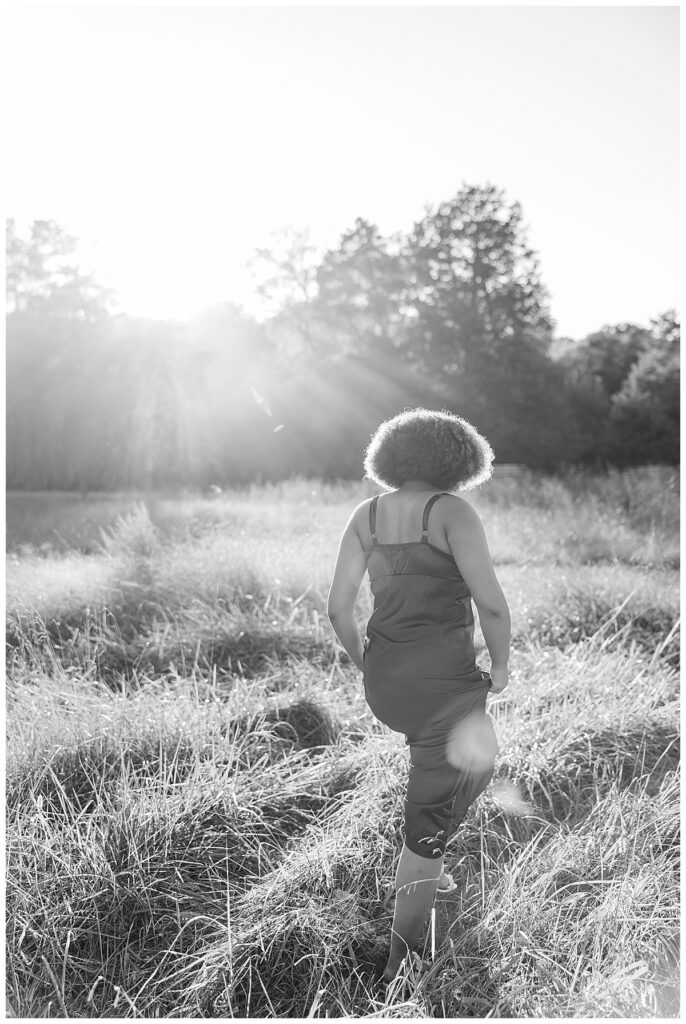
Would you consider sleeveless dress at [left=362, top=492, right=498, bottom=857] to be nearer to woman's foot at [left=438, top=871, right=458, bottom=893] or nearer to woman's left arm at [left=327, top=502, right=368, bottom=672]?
woman's left arm at [left=327, top=502, right=368, bottom=672]

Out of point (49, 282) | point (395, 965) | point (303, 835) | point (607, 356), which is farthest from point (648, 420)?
point (395, 965)

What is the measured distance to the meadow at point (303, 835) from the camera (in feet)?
7.38

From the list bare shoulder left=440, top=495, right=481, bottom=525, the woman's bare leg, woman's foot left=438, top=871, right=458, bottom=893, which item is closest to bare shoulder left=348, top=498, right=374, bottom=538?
bare shoulder left=440, top=495, right=481, bottom=525

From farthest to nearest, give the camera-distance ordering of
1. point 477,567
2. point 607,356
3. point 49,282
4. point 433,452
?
point 607,356
point 49,282
point 433,452
point 477,567

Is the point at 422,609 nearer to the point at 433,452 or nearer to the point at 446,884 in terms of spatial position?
the point at 433,452

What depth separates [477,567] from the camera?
85.7 inches

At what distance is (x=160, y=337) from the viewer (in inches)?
812

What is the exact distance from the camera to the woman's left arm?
238 centimetres

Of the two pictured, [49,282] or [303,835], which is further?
[49,282]

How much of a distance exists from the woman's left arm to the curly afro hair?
0.18 metres

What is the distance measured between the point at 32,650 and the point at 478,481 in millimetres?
2926

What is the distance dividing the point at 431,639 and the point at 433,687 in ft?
0.48

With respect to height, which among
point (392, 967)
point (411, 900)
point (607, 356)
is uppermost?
point (607, 356)

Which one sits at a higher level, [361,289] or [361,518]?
[361,289]
